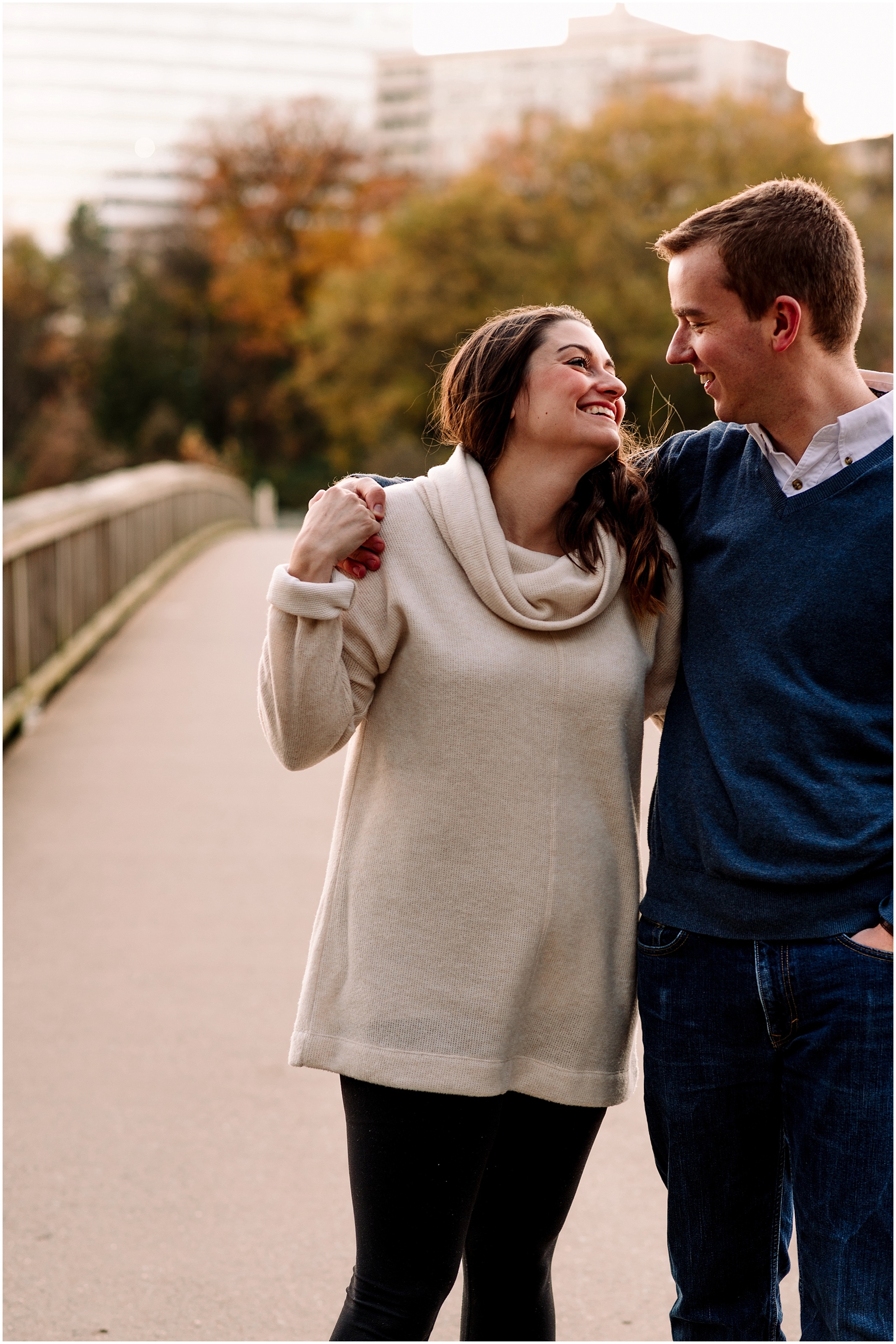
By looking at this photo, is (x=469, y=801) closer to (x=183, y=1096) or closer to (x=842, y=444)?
(x=842, y=444)

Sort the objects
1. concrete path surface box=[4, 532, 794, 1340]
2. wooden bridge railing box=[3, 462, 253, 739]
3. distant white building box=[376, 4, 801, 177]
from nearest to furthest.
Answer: concrete path surface box=[4, 532, 794, 1340]
wooden bridge railing box=[3, 462, 253, 739]
distant white building box=[376, 4, 801, 177]

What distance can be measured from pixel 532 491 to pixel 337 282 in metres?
42.6

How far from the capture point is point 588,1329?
10.6ft

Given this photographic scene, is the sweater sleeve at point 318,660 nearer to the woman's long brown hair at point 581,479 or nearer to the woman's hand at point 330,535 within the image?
the woman's hand at point 330,535

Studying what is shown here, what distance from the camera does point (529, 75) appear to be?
387ft

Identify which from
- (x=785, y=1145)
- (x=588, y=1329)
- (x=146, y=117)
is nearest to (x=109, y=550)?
(x=588, y=1329)

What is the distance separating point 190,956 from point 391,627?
10.6ft

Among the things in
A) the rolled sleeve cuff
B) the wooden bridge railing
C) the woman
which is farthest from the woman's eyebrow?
the wooden bridge railing

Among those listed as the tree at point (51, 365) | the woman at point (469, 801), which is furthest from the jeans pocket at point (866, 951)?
the tree at point (51, 365)

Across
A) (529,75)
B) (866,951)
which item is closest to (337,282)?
(866,951)

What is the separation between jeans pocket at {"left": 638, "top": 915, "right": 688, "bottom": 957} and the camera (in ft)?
7.55

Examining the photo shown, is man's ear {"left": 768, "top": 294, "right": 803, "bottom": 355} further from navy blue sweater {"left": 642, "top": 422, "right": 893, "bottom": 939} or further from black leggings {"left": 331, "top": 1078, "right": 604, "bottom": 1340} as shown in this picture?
black leggings {"left": 331, "top": 1078, "right": 604, "bottom": 1340}

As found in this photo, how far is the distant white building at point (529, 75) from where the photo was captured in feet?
367

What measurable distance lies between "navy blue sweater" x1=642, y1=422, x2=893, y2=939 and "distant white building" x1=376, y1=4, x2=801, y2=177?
4348 inches
